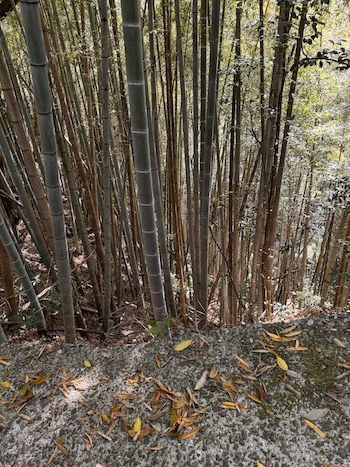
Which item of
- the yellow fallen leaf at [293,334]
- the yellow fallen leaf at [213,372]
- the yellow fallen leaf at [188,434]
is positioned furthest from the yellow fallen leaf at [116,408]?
the yellow fallen leaf at [293,334]

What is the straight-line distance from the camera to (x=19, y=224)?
3916mm

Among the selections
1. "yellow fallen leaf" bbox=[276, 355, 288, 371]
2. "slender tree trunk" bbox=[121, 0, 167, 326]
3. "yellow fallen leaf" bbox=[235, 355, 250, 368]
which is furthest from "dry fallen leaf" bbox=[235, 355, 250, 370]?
"slender tree trunk" bbox=[121, 0, 167, 326]

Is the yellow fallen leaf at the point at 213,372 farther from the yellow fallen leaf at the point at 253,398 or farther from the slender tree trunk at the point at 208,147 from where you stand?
the slender tree trunk at the point at 208,147

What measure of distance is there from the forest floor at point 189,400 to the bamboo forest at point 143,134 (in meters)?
0.21

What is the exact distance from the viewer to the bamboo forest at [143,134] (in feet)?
4.41

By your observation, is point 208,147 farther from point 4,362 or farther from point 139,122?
point 4,362

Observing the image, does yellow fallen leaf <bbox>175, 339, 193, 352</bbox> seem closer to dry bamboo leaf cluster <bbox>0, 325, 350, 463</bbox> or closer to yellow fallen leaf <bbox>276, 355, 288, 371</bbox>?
dry bamboo leaf cluster <bbox>0, 325, 350, 463</bbox>

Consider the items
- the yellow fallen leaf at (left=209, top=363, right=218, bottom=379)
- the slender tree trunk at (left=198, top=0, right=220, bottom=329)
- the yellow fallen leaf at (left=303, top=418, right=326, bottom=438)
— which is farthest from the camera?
the slender tree trunk at (left=198, top=0, right=220, bottom=329)

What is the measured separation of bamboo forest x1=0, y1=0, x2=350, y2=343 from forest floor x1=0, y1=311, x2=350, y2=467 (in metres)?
0.21

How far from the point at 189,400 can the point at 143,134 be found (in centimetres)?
92

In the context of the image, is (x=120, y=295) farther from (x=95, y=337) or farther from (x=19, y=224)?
(x=19, y=224)

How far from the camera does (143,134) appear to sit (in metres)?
1.10

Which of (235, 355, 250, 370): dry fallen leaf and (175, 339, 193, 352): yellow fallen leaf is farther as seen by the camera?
(175, 339, 193, 352): yellow fallen leaf

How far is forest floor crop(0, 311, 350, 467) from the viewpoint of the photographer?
103 cm
